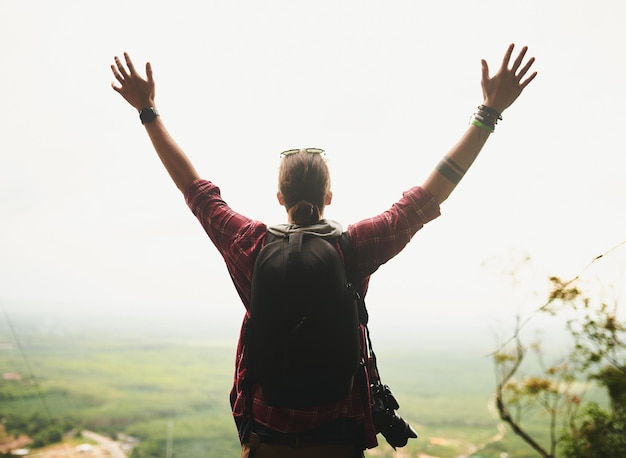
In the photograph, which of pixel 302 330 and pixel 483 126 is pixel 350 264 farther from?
pixel 483 126

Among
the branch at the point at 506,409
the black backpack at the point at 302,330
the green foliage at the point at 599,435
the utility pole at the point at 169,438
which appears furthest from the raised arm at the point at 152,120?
the utility pole at the point at 169,438

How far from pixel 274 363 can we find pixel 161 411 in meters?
50.8

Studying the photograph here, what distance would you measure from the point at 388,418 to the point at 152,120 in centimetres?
110

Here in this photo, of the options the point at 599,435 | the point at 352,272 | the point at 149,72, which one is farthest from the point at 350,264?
the point at 599,435

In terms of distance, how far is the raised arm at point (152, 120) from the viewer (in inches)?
43.9

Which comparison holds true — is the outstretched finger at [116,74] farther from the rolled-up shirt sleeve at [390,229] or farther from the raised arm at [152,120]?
the rolled-up shirt sleeve at [390,229]

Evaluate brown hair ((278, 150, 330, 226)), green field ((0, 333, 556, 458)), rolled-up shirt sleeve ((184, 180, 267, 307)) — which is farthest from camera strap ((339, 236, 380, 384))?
green field ((0, 333, 556, 458))

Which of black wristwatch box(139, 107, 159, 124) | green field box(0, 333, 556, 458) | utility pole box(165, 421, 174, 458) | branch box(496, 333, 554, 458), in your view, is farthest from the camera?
utility pole box(165, 421, 174, 458)

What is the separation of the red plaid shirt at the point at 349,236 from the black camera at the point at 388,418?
6 cm

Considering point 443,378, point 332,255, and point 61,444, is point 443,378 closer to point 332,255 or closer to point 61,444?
point 61,444

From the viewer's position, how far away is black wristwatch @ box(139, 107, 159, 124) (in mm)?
1182

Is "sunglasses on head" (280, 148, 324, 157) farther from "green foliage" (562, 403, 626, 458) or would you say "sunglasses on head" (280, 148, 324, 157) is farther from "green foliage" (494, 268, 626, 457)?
"green foliage" (562, 403, 626, 458)

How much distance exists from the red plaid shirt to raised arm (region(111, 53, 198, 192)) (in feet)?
0.52

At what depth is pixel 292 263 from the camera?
862 millimetres
